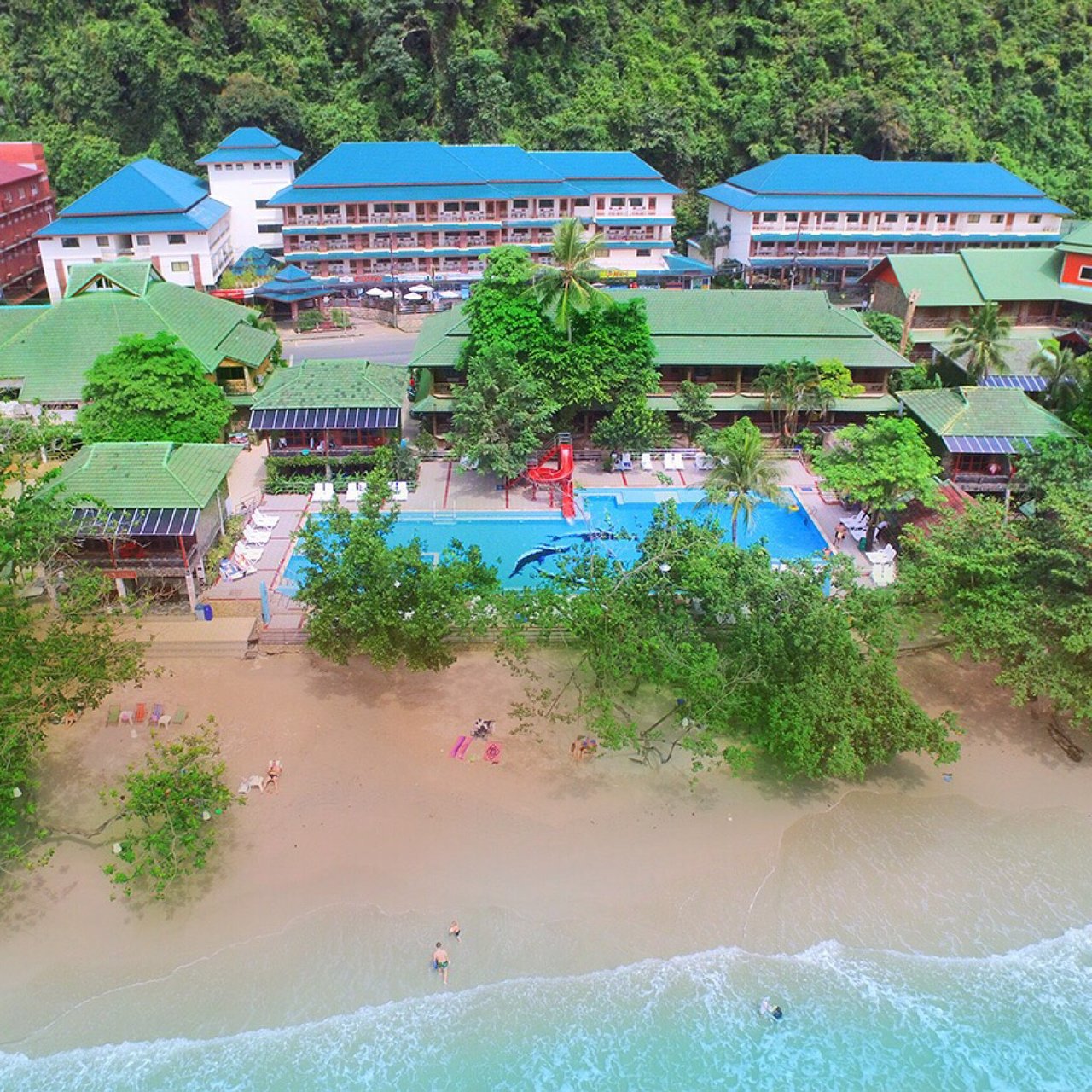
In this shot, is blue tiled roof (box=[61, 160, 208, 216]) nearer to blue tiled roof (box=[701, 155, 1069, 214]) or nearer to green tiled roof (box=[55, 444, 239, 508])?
green tiled roof (box=[55, 444, 239, 508])

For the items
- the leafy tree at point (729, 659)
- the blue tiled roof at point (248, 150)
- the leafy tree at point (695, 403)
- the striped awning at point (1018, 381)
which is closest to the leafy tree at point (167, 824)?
the leafy tree at point (729, 659)

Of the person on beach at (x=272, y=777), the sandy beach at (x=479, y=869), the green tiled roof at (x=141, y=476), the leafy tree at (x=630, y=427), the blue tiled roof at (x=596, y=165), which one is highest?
the blue tiled roof at (x=596, y=165)

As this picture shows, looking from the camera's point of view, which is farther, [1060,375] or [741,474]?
[1060,375]

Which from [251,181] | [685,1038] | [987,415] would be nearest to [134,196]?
[251,181]

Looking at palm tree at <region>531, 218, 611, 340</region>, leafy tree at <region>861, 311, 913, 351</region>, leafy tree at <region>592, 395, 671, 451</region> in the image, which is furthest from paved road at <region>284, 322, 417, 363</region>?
leafy tree at <region>861, 311, 913, 351</region>

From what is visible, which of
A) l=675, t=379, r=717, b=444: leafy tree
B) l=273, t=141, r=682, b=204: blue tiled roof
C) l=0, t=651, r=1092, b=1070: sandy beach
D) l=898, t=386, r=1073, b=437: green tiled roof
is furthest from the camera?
l=273, t=141, r=682, b=204: blue tiled roof

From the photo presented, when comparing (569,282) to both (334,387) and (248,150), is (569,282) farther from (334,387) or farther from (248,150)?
(248,150)

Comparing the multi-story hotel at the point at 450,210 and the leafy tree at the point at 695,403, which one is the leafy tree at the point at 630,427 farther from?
the multi-story hotel at the point at 450,210
